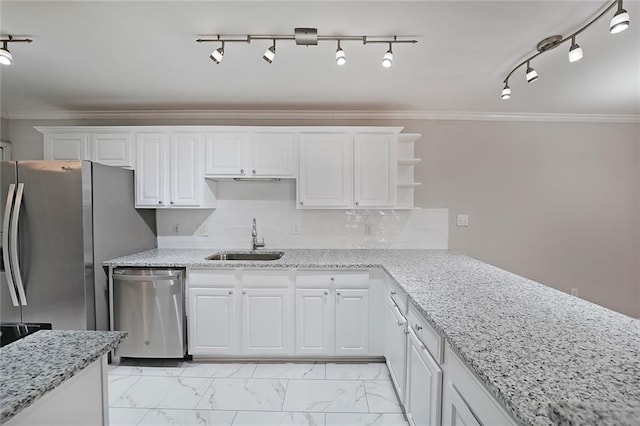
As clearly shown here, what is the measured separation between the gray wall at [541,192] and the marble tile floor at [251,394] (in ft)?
6.03

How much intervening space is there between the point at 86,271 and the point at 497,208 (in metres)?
3.94

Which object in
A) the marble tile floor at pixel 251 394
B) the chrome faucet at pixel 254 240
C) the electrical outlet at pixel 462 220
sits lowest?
the marble tile floor at pixel 251 394

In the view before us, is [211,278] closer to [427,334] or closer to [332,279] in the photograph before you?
[332,279]

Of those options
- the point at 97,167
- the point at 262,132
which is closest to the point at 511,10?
the point at 262,132

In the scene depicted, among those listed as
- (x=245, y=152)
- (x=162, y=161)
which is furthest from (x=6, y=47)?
(x=245, y=152)

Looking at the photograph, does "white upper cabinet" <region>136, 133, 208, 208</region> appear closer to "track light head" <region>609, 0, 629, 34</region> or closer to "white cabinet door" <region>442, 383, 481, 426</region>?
"white cabinet door" <region>442, 383, 481, 426</region>

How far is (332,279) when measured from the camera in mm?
2541

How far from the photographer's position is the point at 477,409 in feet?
3.22

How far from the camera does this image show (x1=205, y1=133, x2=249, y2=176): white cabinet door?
2.86 m

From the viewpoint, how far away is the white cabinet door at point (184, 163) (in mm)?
2854

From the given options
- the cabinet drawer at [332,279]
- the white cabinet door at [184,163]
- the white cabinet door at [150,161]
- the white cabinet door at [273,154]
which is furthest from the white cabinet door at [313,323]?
the white cabinet door at [150,161]

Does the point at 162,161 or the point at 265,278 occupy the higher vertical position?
the point at 162,161

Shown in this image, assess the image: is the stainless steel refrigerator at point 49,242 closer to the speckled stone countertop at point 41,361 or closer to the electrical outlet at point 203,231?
the electrical outlet at point 203,231

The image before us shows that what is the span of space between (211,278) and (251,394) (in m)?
0.96
